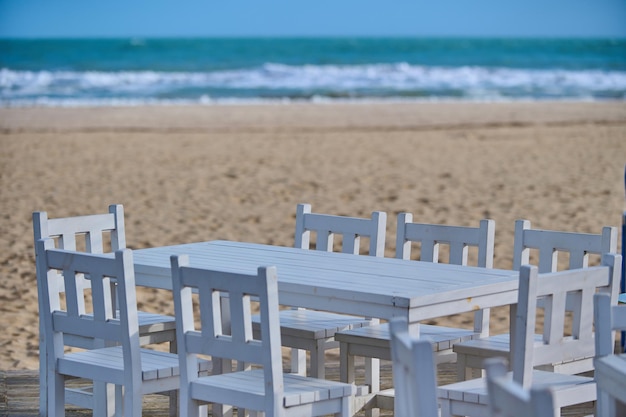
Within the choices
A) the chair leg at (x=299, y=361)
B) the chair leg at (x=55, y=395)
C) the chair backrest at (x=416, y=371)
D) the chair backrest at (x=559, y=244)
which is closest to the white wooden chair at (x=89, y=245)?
the chair leg at (x=55, y=395)

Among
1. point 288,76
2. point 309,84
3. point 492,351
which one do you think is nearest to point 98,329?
point 492,351

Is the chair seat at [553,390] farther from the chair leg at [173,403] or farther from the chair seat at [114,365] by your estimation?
the chair leg at [173,403]

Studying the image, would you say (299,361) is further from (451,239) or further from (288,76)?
(288,76)

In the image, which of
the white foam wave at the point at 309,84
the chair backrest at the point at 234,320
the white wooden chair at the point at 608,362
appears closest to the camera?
the white wooden chair at the point at 608,362

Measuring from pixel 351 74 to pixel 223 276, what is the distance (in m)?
30.1

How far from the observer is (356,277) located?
330 cm

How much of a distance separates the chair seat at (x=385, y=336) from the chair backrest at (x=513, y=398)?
1832 millimetres

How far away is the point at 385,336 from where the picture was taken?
11.9 feet

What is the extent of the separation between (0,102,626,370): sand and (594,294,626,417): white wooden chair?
3.52 m

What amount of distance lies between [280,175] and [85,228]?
25.0ft

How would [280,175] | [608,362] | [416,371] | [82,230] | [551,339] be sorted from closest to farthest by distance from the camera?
[416,371], [608,362], [551,339], [82,230], [280,175]

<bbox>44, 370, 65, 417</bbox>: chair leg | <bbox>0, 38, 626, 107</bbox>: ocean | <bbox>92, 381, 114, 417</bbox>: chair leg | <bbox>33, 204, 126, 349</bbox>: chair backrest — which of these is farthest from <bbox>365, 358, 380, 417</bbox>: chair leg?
<bbox>0, 38, 626, 107</bbox>: ocean

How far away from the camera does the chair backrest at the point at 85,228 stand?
391 centimetres

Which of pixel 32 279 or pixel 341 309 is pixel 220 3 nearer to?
pixel 32 279
